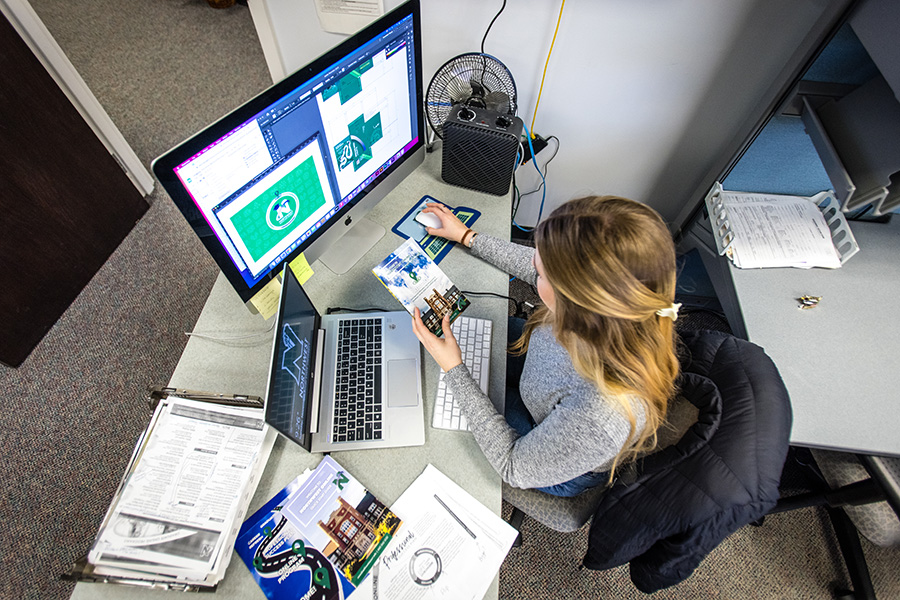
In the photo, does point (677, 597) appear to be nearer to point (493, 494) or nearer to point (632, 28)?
point (493, 494)

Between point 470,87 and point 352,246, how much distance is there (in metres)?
0.59

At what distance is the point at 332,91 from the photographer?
849mm

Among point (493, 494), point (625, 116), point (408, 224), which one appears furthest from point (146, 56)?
point (493, 494)

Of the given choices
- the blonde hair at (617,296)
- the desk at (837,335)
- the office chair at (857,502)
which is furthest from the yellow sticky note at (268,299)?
the office chair at (857,502)

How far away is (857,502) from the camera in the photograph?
3.92ft

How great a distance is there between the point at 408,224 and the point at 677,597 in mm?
1426

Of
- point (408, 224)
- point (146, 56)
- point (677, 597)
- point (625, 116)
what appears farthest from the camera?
point (146, 56)

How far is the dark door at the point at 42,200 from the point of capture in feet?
5.21

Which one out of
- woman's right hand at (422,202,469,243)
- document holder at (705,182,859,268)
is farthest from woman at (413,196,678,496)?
document holder at (705,182,859,268)

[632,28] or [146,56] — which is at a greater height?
[632,28]

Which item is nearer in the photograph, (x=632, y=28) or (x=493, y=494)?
(x=493, y=494)

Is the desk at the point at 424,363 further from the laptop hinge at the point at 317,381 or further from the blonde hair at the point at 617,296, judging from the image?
the blonde hair at the point at 617,296

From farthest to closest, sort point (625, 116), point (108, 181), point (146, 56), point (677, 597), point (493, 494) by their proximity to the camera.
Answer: point (146, 56) → point (108, 181) → point (625, 116) → point (677, 597) → point (493, 494)

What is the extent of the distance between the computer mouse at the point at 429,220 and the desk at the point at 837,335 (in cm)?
84
